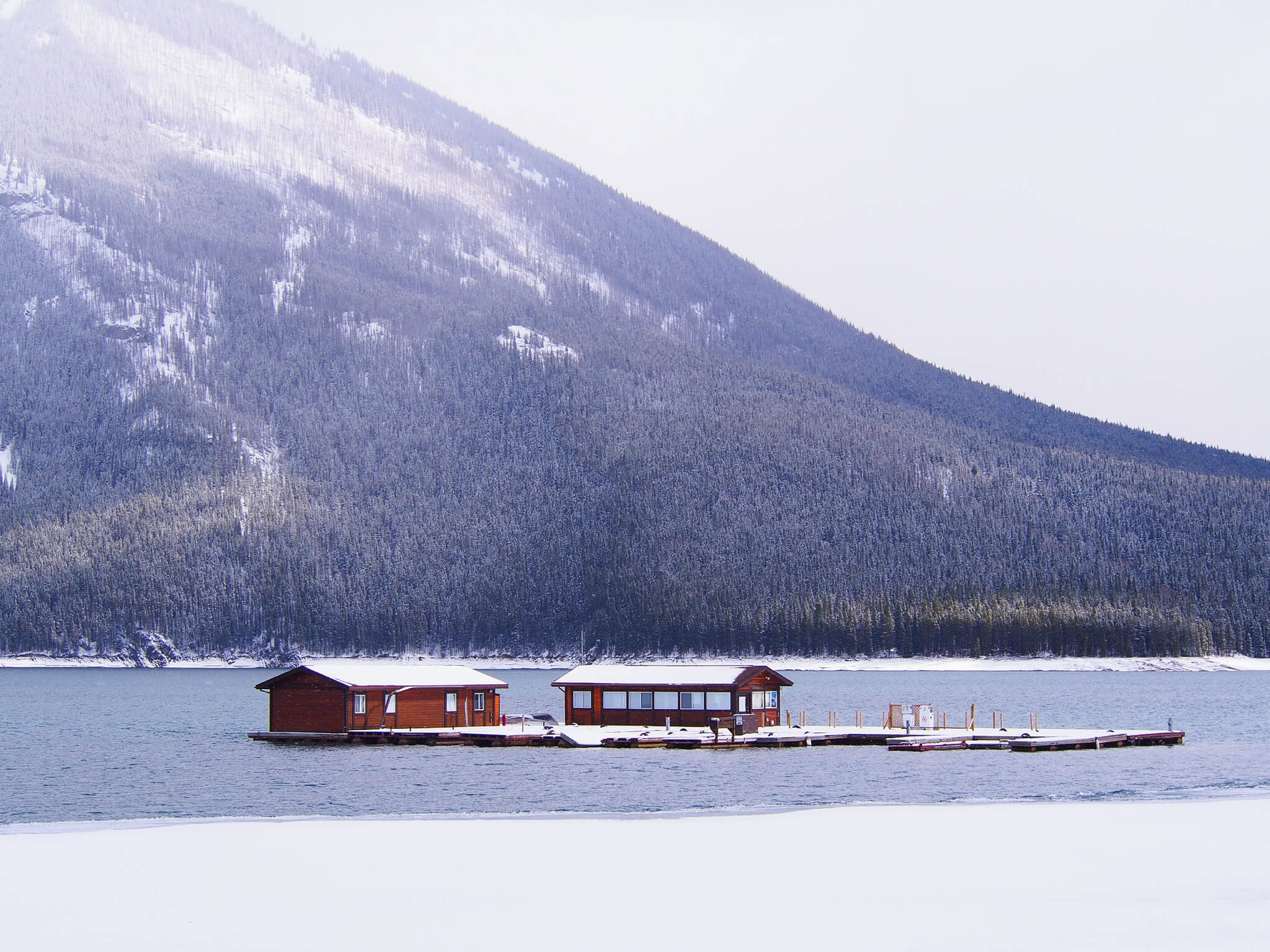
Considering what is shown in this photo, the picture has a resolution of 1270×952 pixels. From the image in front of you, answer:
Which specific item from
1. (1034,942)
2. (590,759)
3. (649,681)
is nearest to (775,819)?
(1034,942)

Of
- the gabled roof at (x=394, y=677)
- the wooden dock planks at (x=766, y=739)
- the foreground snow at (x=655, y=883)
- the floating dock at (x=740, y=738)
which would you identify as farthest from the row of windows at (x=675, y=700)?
the foreground snow at (x=655, y=883)

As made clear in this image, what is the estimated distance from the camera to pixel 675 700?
8131cm

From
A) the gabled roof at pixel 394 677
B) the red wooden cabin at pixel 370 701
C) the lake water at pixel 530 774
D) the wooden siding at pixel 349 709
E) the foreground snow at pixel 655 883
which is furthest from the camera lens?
the gabled roof at pixel 394 677

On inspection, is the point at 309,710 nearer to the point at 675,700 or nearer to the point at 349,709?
the point at 349,709

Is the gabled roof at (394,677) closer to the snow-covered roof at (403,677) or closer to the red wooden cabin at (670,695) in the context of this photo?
the snow-covered roof at (403,677)

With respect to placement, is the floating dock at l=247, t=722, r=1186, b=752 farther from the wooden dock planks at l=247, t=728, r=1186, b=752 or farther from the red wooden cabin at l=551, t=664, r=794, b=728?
the red wooden cabin at l=551, t=664, r=794, b=728

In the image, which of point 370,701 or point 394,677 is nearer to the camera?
point 370,701

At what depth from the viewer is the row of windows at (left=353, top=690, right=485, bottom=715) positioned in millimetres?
80562

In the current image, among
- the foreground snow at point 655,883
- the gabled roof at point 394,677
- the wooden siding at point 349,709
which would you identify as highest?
the gabled roof at point 394,677

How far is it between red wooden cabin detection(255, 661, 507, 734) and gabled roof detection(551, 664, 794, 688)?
5.42m

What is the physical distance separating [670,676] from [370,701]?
16.4 m

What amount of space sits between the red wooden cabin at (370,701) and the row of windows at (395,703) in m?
0.03

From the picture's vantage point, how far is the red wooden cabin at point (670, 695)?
80688 mm

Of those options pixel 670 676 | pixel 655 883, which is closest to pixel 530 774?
pixel 670 676
